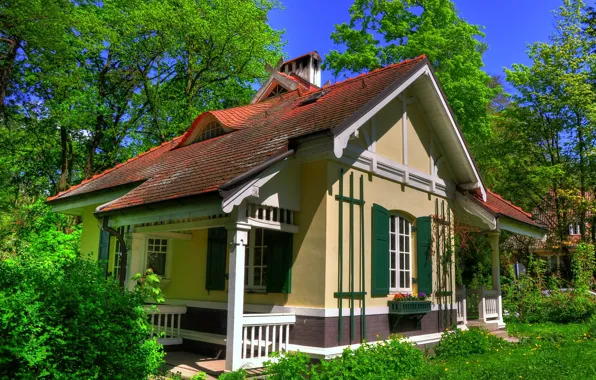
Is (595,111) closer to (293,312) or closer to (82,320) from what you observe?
(293,312)

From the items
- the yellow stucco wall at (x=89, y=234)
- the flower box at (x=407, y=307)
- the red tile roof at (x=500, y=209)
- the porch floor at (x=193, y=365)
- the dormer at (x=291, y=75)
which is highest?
the dormer at (x=291, y=75)

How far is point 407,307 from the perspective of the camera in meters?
9.17

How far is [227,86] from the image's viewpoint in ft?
75.8

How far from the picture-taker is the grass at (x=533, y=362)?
728cm

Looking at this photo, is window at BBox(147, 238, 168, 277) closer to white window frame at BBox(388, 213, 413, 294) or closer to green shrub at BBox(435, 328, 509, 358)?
white window frame at BBox(388, 213, 413, 294)

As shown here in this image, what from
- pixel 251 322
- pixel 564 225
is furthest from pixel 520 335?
pixel 564 225

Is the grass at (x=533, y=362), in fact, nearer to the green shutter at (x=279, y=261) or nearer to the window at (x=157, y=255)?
the green shutter at (x=279, y=261)

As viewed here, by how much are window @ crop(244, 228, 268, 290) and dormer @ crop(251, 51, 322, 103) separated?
6954 millimetres

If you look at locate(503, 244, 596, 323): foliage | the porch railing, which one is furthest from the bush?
locate(503, 244, 596, 323): foliage

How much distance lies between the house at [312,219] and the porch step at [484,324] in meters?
0.67

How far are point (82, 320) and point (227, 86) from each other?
19.4 m

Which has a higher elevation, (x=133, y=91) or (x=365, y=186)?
(x=133, y=91)

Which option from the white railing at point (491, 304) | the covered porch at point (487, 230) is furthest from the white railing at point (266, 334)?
the white railing at point (491, 304)

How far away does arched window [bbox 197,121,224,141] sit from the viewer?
41.8ft
